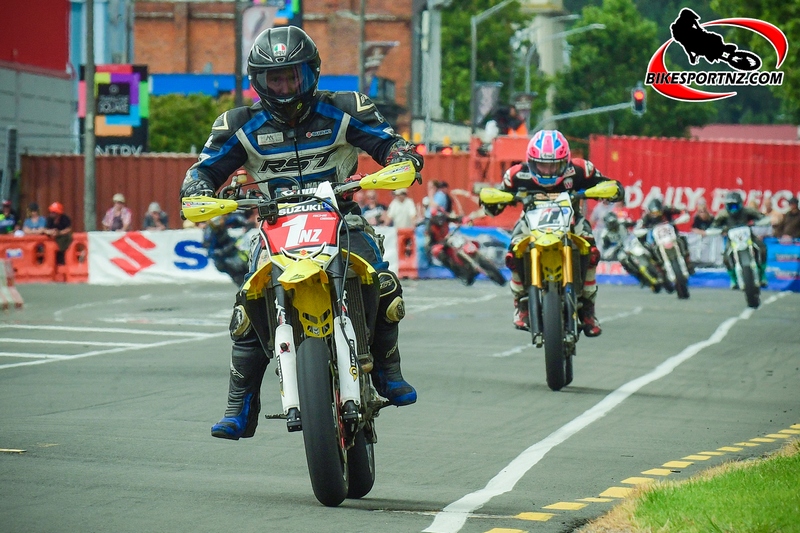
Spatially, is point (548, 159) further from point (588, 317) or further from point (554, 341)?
point (554, 341)

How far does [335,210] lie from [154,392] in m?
5.04

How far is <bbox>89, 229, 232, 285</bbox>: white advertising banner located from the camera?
28.4 metres

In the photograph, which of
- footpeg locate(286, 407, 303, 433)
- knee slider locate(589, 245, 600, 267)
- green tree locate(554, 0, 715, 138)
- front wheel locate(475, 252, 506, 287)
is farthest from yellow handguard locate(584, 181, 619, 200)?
green tree locate(554, 0, 715, 138)

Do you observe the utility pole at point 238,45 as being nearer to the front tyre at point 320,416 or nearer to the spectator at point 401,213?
the spectator at point 401,213

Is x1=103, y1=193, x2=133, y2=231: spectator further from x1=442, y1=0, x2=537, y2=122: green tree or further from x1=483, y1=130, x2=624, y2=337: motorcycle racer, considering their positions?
x1=442, y1=0, x2=537, y2=122: green tree

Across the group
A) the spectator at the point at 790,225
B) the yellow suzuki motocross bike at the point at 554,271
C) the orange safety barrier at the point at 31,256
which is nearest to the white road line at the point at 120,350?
the yellow suzuki motocross bike at the point at 554,271

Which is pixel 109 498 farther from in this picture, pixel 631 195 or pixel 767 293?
pixel 631 195

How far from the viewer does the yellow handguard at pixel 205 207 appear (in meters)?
7.18

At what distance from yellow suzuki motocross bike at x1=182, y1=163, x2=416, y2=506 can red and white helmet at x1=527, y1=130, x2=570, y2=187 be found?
5924 millimetres

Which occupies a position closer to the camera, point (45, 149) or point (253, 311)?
point (253, 311)

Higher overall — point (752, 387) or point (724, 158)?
point (724, 158)

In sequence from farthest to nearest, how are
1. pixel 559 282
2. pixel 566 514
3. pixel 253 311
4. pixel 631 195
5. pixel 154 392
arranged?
pixel 631 195 < pixel 559 282 < pixel 154 392 < pixel 253 311 < pixel 566 514

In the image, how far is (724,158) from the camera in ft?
134

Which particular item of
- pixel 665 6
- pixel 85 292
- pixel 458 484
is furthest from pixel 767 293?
pixel 665 6
